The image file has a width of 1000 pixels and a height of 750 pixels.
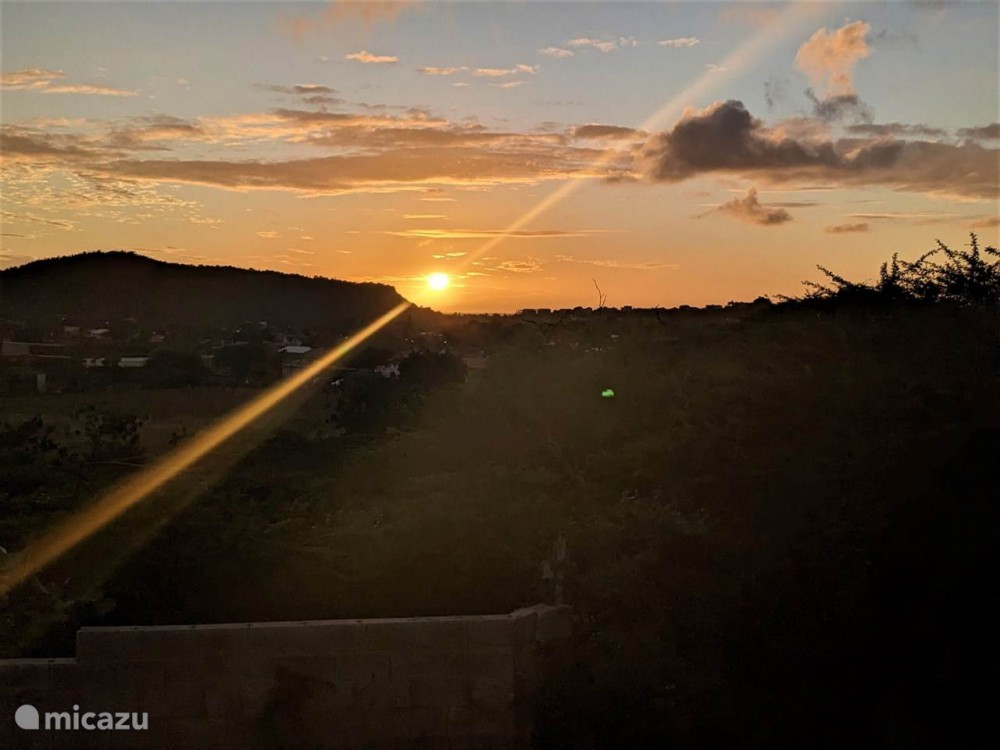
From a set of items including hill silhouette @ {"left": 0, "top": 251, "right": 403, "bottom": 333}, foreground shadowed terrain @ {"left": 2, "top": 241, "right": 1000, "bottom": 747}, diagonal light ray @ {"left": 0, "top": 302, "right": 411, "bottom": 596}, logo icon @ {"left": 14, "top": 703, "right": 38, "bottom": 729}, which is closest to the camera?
logo icon @ {"left": 14, "top": 703, "right": 38, "bottom": 729}

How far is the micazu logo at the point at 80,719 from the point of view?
6.68 metres

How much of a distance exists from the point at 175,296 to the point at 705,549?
61.5 metres

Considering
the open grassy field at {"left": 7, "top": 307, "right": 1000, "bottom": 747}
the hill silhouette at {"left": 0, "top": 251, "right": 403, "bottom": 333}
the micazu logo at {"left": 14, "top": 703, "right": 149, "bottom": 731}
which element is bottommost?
the micazu logo at {"left": 14, "top": 703, "right": 149, "bottom": 731}

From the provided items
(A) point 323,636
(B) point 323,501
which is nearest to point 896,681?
(A) point 323,636

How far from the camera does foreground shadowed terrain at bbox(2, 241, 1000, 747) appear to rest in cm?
678

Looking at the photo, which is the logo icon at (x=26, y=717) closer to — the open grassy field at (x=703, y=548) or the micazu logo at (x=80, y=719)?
the micazu logo at (x=80, y=719)

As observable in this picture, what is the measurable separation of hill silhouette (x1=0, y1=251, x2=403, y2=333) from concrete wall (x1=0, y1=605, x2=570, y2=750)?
51273 mm

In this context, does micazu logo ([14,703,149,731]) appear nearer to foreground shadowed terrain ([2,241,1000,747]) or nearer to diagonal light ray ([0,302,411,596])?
foreground shadowed terrain ([2,241,1000,747])

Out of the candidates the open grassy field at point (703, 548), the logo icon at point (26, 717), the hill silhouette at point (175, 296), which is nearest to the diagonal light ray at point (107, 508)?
the open grassy field at point (703, 548)

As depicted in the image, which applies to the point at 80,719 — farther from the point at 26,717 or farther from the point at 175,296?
the point at 175,296

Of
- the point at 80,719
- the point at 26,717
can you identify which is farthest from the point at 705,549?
the point at 26,717

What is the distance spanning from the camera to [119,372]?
37.2m

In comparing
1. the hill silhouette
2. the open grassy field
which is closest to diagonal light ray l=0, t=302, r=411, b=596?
the open grassy field

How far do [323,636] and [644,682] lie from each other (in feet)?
7.57
